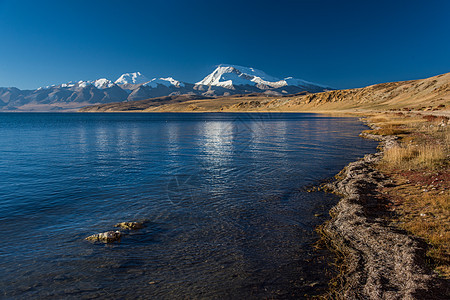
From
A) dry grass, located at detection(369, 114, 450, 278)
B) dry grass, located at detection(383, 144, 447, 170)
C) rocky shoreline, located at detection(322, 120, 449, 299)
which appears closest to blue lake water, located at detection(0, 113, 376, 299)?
rocky shoreline, located at detection(322, 120, 449, 299)

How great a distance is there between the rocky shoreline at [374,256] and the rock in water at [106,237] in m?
7.13

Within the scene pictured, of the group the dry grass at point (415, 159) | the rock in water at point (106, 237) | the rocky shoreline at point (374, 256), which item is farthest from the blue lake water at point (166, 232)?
the dry grass at point (415, 159)

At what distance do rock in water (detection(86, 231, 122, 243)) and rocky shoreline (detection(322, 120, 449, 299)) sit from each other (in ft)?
23.4

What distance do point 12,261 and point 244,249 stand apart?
282 inches

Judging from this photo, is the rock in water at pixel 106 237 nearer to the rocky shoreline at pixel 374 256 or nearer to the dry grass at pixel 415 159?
the rocky shoreline at pixel 374 256

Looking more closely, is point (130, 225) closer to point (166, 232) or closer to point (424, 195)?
point (166, 232)

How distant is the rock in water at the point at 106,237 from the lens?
9.88m

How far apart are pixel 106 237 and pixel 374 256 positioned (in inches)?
339

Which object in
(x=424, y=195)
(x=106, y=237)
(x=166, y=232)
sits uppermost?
(x=424, y=195)

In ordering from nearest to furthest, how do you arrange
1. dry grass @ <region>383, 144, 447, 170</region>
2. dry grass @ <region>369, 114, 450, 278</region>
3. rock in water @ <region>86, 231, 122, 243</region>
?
1. dry grass @ <region>369, 114, 450, 278</region>
2. rock in water @ <region>86, 231, 122, 243</region>
3. dry grass @ <region>383, 144, 447, 170</region>

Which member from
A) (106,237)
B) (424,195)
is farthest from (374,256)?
(106,237)

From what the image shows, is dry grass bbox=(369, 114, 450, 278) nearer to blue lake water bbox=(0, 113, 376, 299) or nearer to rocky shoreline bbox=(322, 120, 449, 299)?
rocky shoreline bbox=(322, 120, 449, 299)

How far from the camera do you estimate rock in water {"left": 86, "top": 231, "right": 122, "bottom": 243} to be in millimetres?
9883

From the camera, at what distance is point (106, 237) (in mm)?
9922
